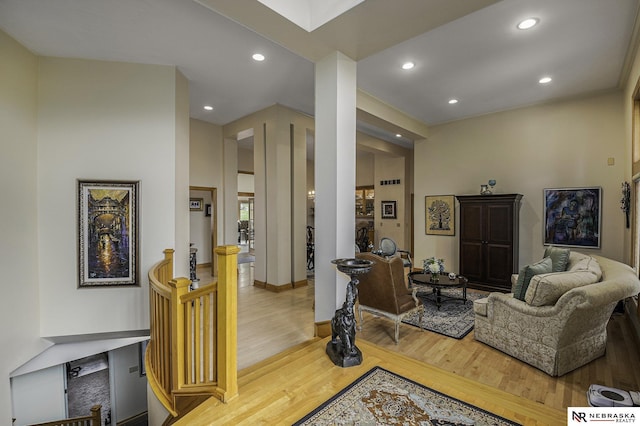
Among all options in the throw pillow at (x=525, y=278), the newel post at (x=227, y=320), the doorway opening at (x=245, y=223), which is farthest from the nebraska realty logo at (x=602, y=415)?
the doorway opening at (x=245, y=223)

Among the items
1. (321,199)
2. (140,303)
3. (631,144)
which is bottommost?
(140,303)

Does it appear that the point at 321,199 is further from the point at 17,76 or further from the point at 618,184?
the point at 618,184

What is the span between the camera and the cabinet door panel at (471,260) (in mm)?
5785

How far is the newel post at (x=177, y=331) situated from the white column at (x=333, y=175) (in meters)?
1.40

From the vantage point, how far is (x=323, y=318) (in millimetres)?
3115

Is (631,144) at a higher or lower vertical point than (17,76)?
lower

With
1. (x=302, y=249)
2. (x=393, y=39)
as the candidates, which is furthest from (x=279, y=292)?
(x=393, y=39)

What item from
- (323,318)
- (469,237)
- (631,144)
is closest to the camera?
(323,318)

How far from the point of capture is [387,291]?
3664mm

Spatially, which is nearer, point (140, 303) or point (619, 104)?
point (140, 303)

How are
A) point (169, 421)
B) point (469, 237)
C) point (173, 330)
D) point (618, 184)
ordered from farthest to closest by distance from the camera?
1. point (469, 237)
2. point (618, 184)
3. point (169, 421)
4. point (173, 330)

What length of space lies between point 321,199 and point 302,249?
3.03 metres

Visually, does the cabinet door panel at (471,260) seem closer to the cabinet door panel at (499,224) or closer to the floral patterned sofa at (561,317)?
the cabinet door panel at (499,224)

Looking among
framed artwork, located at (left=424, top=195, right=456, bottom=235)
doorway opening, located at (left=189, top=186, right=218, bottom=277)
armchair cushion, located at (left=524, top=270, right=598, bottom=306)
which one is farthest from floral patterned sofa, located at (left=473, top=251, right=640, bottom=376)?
doorway opening, located at (left=189, top=186, right=218, bottom=277)
